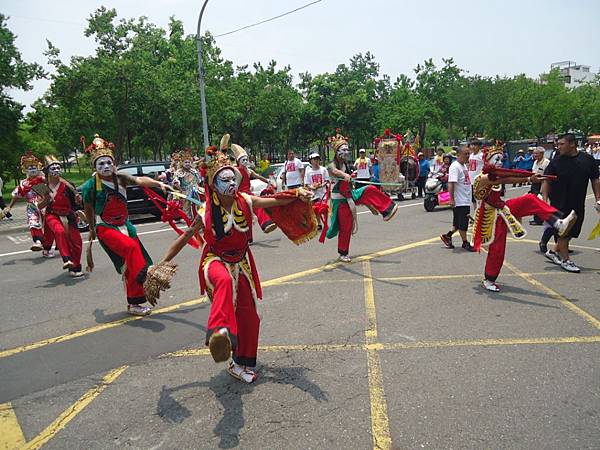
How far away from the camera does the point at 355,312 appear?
17.6ft

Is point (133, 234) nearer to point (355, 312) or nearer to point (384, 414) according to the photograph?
point (355, 312)

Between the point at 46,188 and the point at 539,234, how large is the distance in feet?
31.5

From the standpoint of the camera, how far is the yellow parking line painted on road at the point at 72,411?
3189 millimetres

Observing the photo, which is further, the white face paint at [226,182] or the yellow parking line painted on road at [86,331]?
the yellow parking line painted on road at [86,331]

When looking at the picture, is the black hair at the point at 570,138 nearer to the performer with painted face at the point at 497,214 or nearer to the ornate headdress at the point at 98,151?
the performer with painted face at the point at 497,214

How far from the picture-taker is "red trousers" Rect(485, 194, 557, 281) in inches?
235

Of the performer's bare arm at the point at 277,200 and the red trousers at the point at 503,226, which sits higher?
the performer's bare arm at the point at 277,200

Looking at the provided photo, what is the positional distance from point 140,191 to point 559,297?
11.8m

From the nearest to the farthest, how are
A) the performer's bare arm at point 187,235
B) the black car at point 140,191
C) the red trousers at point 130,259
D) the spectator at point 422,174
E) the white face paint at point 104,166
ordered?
the performer's bare arm at point 187,235
the red trousers at point 130,259
the white face paint at point 104,166
the black car at point 140,191
the spectator at point 422,174

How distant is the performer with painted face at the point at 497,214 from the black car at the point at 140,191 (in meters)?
10.6

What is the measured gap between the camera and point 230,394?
3682 mm

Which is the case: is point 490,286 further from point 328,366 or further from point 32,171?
point 32,171

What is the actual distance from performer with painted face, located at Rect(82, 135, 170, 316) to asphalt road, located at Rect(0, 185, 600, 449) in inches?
18.9

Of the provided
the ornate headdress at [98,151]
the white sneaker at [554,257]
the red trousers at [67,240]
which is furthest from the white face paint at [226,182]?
the white sneaker at [554,257]
